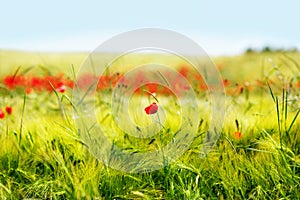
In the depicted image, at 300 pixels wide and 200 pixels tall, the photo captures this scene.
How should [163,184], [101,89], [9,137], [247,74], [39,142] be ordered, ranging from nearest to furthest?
[163,184] → [39,142] → [9,137] → [101,89] → [247,74]

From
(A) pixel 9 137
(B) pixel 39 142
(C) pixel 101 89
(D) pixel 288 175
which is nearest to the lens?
(D) pixel 288 175

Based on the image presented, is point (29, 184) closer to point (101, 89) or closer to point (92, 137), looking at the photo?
point (92, 137)

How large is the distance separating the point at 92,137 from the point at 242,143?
0.78 meters

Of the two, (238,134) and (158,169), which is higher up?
(238,134)

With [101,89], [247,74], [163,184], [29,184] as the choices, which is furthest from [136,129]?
[247,74]

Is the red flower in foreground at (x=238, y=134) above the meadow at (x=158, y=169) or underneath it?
above

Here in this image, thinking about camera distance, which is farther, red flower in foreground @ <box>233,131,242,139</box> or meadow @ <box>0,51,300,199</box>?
red flower in foreground @ <box>233,131,242,139</box>

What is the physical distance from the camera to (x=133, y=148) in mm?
2586

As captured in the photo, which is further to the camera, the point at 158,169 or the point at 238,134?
the point at 238,134

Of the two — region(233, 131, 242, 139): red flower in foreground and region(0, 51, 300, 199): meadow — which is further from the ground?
region(233, 131, 242, 139): red flower in foreground

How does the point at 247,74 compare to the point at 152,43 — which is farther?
the point at 247,74

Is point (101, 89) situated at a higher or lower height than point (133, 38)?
lower

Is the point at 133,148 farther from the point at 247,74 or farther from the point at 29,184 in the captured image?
the point at 247,74

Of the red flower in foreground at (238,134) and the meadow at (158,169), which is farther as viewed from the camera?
the red flower in foreground at (238,134)
